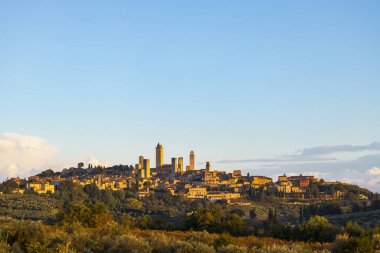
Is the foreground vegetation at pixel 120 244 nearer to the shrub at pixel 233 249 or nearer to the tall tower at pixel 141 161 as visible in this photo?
the shrub at pixel 233 249

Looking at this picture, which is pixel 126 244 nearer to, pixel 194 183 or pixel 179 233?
pixel 179 233

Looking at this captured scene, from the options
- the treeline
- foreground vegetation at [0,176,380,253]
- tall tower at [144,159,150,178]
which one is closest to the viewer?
the treeline

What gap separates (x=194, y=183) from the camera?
168 metres

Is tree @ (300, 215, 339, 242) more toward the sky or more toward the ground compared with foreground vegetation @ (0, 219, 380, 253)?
more toward the ground

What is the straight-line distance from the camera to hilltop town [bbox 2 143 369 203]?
447 ft

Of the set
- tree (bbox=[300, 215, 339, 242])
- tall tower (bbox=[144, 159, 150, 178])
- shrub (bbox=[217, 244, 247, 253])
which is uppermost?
tall tower (bbox=[144, 159, 150, 178])

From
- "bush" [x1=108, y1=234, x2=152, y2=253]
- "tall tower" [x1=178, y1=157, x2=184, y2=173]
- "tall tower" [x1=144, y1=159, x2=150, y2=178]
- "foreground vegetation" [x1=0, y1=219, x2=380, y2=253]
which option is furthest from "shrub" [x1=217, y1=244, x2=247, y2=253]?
"tall tower" [x1=178, y1=157, x2=184, y2=173]

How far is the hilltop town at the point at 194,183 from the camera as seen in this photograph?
136 metres

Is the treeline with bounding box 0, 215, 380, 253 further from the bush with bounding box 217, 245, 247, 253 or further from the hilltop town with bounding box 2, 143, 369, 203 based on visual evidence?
the hilltop town with bounding box 2, 143, 369, 203

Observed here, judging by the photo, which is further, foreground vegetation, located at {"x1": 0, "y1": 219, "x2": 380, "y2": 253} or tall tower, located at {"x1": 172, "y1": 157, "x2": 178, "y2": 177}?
tall tower, located at {"x1": 172, "y1": 157, "x2": 178, "y2": 177}

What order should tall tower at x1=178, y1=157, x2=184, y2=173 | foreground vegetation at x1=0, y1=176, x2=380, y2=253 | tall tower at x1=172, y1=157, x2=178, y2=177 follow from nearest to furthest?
foreground vegetation at x1=0, y1=176, x2=380, y2=253 → tall tower at x1=172, y1=157, x2=178, y2=177 → tall tower at x1=178, y1=157, x2=184, y2=173

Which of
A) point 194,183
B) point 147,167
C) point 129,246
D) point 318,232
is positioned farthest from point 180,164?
point 129,246

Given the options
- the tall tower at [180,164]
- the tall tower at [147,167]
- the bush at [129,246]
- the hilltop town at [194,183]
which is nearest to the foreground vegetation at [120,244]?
the bush at [129,246]

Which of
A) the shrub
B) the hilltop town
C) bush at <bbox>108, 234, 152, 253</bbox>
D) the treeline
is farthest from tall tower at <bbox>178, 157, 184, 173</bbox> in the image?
the shrub
